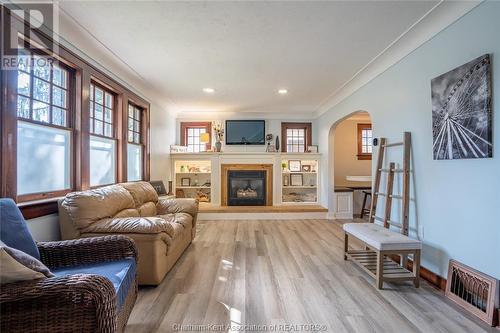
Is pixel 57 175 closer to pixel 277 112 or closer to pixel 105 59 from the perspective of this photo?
pixel 105 59

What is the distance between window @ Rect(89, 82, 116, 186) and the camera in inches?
124

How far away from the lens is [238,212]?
5457 mm

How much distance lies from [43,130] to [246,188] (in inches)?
170

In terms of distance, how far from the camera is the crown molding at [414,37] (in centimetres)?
A: 206

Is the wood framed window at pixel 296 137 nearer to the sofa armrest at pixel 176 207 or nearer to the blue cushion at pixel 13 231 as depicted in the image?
the sofa armrest at pixel 176 207

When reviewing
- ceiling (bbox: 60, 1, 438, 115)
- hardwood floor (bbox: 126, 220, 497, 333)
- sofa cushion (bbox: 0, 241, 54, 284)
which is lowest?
hardwood floor (bbox: 126, 220, 497, 333)

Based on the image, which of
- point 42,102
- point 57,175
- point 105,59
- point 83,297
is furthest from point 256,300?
point 105,59

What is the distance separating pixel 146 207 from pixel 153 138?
6.30 ft

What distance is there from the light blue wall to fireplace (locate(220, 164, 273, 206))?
3.22 meters

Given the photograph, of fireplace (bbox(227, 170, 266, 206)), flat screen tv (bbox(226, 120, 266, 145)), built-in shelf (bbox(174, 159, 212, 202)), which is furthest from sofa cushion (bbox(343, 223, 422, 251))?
built-in shelf (bbox(174, 159, 212, 202))

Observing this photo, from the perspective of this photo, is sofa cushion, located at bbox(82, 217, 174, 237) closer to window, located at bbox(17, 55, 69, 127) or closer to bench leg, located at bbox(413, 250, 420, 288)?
window, located at bbox(17, 55, 69, 127)

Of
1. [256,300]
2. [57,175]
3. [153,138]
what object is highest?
[153,138]

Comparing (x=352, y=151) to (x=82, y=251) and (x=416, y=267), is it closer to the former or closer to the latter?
(x=416, y=267)

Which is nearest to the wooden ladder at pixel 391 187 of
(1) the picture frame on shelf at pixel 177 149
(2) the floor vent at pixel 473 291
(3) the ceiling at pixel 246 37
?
(2) the floor vent at pixel 473 291
